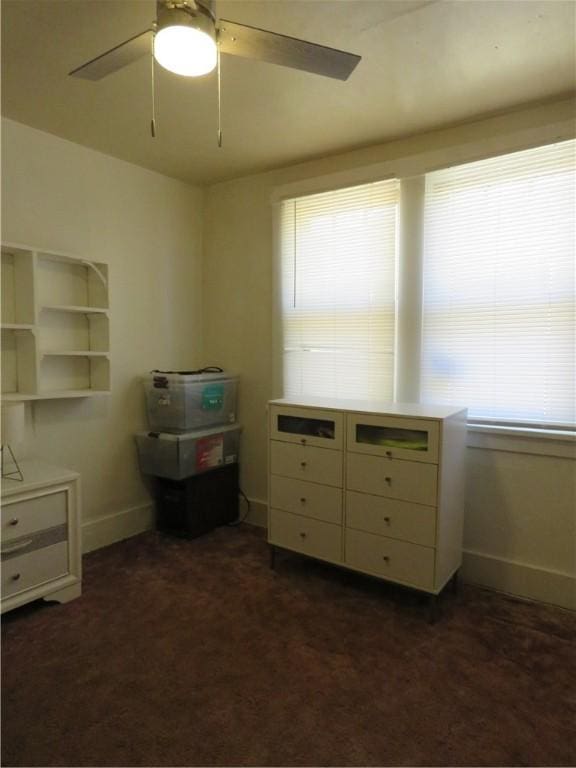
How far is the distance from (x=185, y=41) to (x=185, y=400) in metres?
2.10

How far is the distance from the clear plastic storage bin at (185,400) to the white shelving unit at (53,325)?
37 centimetres

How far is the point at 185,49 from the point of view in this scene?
1.39 meters

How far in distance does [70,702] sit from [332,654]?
3.34 ft

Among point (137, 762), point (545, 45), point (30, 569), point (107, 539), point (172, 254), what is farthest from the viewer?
point (172, 254)

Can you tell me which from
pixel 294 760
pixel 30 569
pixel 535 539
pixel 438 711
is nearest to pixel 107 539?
pixel 30 569

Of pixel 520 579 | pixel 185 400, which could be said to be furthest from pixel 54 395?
pixel 520 579

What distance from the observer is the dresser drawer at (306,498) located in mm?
2537

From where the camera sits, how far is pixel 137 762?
148cm

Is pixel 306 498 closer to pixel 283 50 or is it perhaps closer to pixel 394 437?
pixel 394 437

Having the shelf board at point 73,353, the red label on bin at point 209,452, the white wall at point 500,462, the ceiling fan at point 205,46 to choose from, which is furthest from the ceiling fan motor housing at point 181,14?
the red label on bin at point 209,452

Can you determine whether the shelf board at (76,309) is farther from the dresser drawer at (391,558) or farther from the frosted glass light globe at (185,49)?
the dresser drawer at (391,558)

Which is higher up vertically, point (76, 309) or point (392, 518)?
point (76, 309)

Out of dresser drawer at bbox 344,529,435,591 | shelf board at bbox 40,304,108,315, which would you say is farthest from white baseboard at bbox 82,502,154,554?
dresser drawer at bbox 344,529,435,591

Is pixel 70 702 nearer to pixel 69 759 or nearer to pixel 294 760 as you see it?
pixel 69 759
